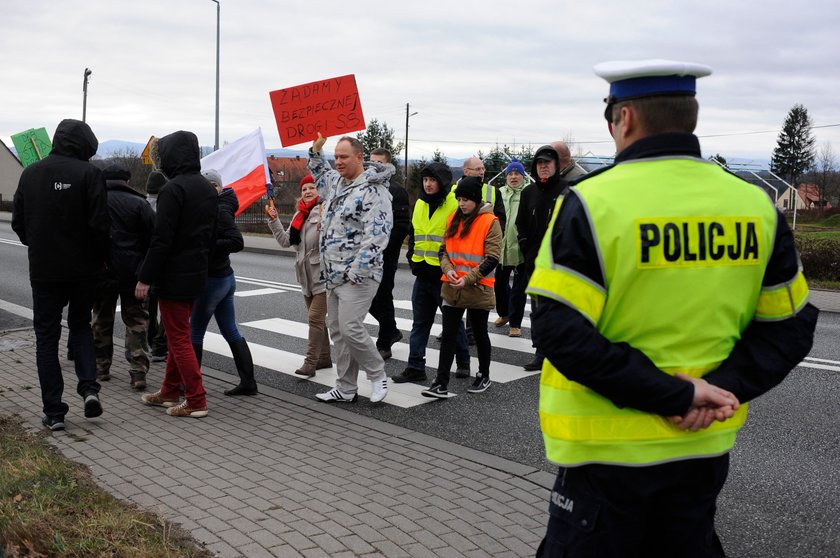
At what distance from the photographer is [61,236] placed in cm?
548

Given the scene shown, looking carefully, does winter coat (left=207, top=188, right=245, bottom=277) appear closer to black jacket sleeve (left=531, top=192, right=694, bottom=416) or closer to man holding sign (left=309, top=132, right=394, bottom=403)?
man holding sign (left=309, top=132, right=394, bottom=403)

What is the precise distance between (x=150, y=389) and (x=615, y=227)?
571 cm

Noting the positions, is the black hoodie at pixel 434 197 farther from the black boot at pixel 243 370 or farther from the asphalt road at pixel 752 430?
the black boot at pixel 243 370

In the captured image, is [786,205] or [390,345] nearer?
[390,345]

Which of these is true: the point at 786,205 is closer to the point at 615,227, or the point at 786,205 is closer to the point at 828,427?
the point at 828,427

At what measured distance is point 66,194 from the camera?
5477 millimetres

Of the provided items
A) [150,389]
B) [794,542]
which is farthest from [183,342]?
[794,542]

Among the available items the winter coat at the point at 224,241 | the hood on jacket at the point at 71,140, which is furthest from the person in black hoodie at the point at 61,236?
the winter coat at the point at 224,241

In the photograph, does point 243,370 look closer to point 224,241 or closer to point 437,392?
point 224,241

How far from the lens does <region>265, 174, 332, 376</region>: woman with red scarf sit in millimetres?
7301

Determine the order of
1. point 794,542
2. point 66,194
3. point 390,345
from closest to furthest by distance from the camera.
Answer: point 794,542, point 66,194, point 390,345

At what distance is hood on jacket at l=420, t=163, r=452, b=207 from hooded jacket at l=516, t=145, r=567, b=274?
0.87m

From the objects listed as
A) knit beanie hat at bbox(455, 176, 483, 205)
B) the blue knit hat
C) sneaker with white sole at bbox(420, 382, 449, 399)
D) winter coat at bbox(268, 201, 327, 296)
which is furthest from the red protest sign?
sneaker with white sole at bbox(420, 382, 449, 399)

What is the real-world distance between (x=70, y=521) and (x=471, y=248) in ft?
12.4
